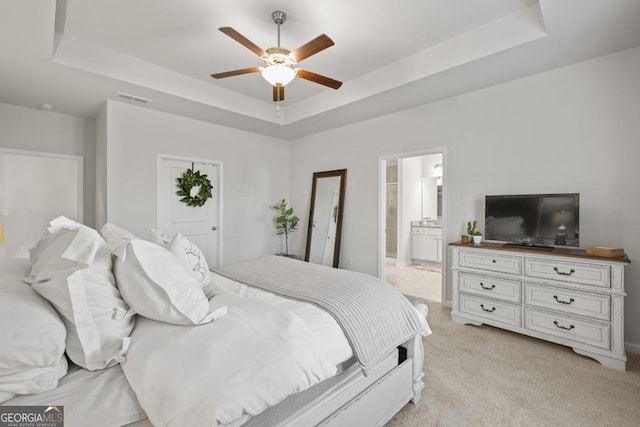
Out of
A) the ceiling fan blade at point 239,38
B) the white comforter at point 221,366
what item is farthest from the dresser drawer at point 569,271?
the ceiling fan blade at point 239,38

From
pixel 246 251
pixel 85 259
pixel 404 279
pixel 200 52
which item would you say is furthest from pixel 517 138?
pixel 246 251

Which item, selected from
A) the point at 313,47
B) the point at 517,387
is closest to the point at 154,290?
the point at 313,47

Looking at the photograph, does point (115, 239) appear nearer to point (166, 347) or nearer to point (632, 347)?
point (166, 347)

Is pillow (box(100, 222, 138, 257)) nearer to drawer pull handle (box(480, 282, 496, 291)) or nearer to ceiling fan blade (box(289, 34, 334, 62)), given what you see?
ceiling fan blade (box(289, 34, 334, 62))

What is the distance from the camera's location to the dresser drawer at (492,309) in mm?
2848

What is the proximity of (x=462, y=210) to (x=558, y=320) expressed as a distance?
1429mm

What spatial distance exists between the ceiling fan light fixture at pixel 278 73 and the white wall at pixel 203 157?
7.80 ft

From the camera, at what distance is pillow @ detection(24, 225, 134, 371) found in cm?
106

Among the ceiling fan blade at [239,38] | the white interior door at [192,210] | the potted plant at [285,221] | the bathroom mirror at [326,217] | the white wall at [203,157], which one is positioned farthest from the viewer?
the potted plant at [285,221]

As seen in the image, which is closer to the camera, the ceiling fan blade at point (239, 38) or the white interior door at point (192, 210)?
the ceiling fan blade at point (239, 38)

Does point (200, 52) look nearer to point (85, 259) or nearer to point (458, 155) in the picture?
point (85, 259)

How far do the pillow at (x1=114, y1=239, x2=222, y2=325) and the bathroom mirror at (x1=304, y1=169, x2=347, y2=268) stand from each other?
3761 millimetres

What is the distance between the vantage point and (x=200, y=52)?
311 cm

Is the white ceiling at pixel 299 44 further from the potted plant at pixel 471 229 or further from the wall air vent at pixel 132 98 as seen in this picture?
the potted plant at pixel 471 229
